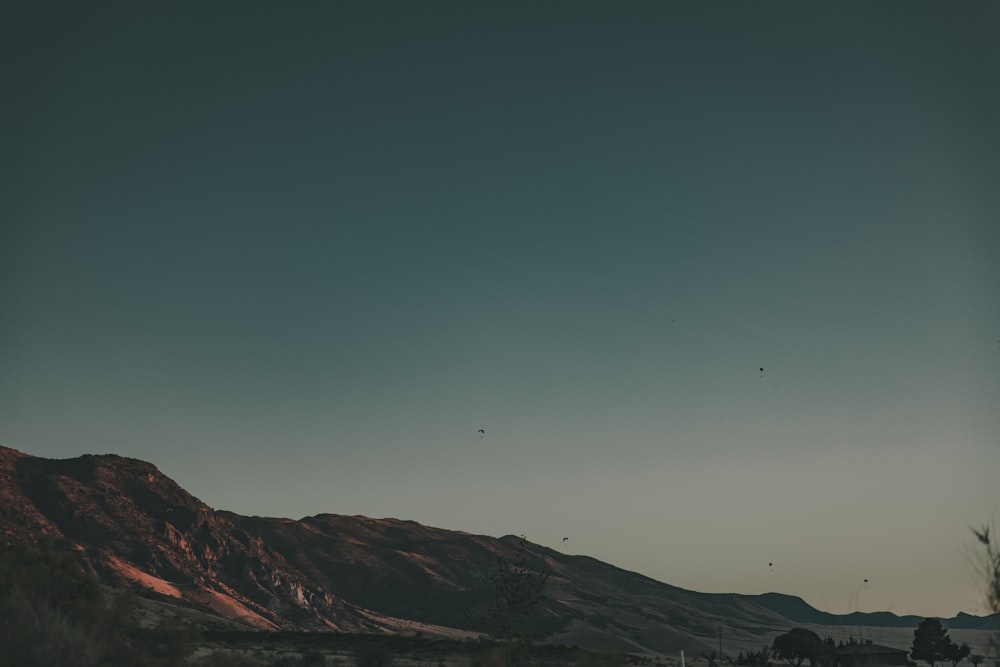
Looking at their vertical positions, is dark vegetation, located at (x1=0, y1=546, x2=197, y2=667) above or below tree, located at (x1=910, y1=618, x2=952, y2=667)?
below

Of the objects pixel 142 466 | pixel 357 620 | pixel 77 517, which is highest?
pixel 142 466

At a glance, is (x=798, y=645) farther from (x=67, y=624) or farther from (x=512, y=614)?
(x=67, y=624)

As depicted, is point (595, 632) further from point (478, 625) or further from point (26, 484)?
point (478, 625)

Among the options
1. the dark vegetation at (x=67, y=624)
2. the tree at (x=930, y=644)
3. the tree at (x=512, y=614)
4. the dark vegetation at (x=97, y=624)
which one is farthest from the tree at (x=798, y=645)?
the dark vegetation at (x=67, y=624)

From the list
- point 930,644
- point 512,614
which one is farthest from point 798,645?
point 512,614

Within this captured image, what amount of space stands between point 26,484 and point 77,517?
1543 centimetres

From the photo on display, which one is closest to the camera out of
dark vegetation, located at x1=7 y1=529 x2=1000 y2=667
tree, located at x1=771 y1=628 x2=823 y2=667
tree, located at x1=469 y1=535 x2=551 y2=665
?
dark vegetation, located at x1=7 y1=529 x2=1000 y2=667

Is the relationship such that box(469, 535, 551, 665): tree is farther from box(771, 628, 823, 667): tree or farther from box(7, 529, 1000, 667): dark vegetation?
box(771, 628, 823, 667): tree

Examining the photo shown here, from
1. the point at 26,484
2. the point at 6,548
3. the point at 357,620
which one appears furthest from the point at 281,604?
the point at 6,548

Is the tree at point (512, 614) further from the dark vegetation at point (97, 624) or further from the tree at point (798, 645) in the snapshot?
the tree at point (798, 645)

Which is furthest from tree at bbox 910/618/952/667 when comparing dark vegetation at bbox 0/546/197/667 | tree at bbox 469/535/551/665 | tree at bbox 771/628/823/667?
dark vegetation at bbox 0/546/197/667

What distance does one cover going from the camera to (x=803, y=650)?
9988 cm

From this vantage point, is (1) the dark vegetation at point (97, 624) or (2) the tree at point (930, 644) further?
(2) the tree at point (930, 644)

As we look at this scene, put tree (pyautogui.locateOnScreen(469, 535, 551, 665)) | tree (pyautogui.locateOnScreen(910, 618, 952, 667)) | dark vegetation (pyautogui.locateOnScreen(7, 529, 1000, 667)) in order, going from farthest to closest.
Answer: tree (pyautogui.locateOnScreen(910, 618, 952, 667)) → tree (pyautogui.locateOnScreen(469, 535, 551, 665)) → dark vegetation (pyautogui.locateOnScreen(7, 529, 1000, 667))
